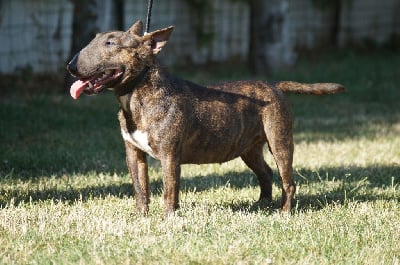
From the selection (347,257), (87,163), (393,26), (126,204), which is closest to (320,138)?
(87,163)

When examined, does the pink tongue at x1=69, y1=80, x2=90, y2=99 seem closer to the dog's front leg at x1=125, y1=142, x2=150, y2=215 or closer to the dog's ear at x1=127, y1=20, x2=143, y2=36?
the dog's ear at x1=127, y1=20, x2=143, y2=36

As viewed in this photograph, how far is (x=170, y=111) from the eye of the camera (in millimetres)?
6172

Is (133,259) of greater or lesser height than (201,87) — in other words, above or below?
below

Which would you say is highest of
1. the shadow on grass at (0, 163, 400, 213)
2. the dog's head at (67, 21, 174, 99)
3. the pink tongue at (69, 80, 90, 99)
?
the dog's head at (67, 21, 174, 99)

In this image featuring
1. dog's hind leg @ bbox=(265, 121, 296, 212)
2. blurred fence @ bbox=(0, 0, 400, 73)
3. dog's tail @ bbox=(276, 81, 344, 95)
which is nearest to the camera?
dog's hind leg @ bbox=(265, 121, 296, 212)

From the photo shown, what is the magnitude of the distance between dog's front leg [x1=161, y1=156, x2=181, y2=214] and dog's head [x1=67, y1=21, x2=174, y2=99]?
67 centimetres

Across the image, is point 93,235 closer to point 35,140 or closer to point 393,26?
point 35,140

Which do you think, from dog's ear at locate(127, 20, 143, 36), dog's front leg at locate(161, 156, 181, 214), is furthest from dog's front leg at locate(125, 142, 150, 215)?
dog's ear at locate(127, 20, 143, 36)

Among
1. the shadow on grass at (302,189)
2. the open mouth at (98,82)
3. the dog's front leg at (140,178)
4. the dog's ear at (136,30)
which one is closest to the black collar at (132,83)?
the open mouth at (98,82)

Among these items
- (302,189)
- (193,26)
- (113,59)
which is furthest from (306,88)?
(193,26)

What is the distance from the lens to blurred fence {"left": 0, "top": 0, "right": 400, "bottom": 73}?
15531 millimetres

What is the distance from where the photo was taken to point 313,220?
20.9 feet

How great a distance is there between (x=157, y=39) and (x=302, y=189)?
8.14ft

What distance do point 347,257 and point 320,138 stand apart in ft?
18.9
